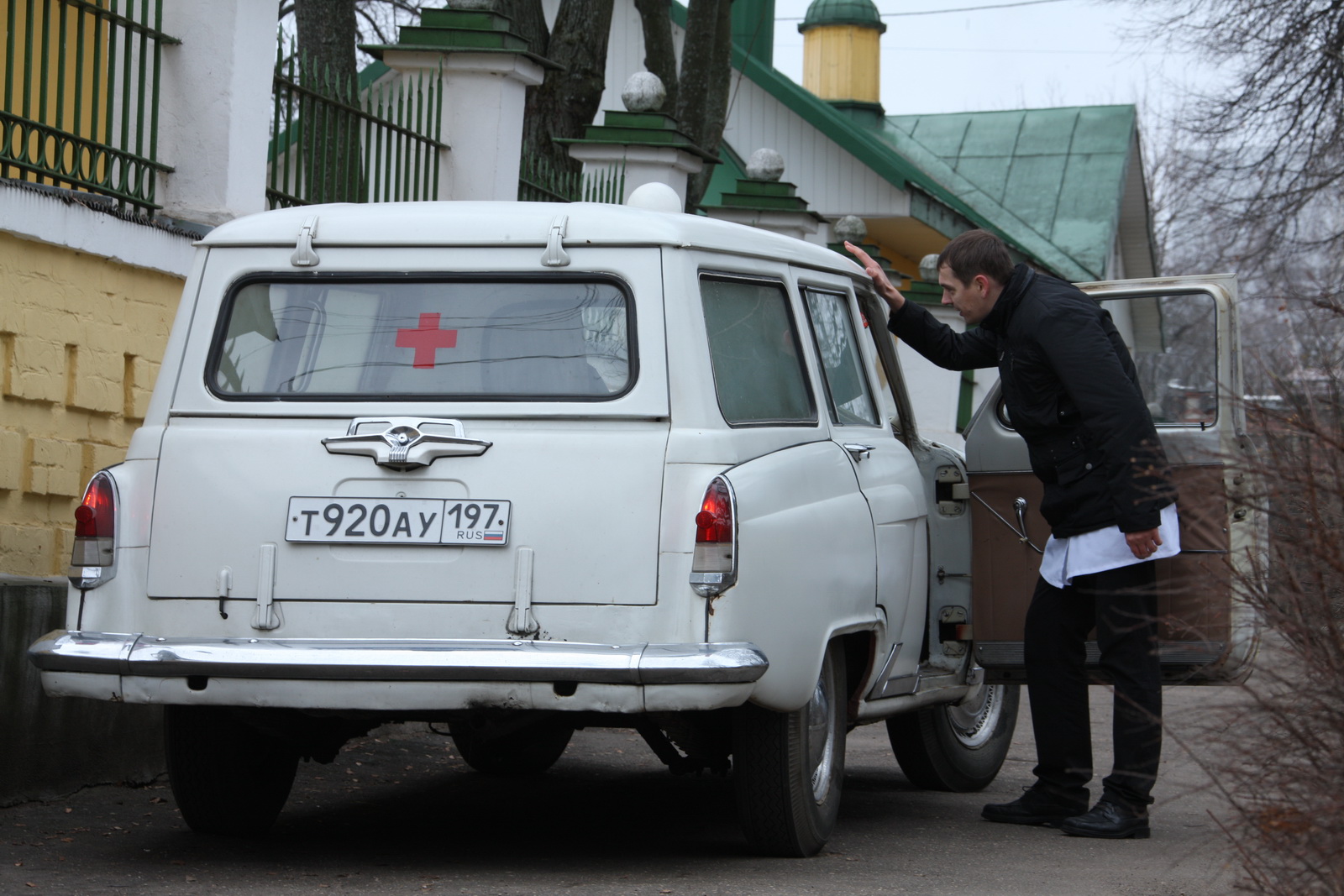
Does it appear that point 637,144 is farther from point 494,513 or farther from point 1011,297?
point 494,513

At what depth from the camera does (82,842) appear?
570cm

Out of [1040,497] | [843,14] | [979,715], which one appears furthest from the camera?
[843,14]

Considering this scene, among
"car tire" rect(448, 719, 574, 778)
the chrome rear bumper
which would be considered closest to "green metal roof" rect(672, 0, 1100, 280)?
"car tire" rect(448, 719, 574, 778)

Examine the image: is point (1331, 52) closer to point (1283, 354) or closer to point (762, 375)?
point (762, 375)

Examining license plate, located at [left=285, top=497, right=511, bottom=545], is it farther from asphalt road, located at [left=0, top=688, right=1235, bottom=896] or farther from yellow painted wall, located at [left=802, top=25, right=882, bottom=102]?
yellow painted wall, located at [left=802, top=25, right=882, bottom=102]

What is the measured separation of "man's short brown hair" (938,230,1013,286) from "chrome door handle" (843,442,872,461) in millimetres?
854

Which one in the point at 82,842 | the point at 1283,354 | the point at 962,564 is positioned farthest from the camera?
the point at 962,564

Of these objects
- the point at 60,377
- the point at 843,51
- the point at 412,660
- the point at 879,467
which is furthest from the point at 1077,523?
the point at 843,51

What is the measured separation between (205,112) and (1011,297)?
3556mm

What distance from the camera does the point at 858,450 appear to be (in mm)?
5855

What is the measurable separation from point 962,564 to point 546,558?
2221 millimetres

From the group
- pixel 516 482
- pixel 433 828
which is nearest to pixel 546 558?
pixel 516 482

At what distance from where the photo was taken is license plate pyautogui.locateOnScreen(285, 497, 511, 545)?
4.95m

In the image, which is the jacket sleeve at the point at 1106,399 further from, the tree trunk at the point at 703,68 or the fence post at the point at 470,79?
the tree trunk at the point at 703,68
